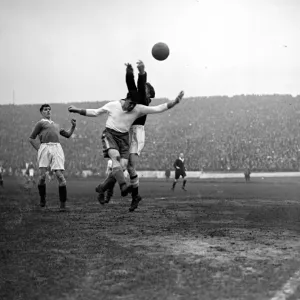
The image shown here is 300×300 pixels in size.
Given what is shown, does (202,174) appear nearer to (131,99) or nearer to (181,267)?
(131,99)

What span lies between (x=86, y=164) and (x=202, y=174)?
40.9 ft

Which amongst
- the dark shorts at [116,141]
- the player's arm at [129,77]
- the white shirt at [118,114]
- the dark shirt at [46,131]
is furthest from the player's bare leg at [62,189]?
the player's arm at [129,77]

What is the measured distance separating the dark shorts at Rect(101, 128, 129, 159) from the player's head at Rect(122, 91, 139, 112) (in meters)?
0.52

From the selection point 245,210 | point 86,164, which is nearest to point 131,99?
point 245,210

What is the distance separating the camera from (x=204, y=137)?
57219 mm

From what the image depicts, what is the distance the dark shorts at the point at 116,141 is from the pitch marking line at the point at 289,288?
5910 mm

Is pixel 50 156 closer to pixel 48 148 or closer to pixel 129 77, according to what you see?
pixel 48 148

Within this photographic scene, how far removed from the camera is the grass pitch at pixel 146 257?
4.27m

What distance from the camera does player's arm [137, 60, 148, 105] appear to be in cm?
998

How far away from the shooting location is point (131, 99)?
1021 centimetres

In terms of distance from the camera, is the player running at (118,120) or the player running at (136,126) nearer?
the player running at (118,120)

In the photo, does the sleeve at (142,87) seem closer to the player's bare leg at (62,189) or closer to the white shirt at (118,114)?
the white shirt at (118,114)

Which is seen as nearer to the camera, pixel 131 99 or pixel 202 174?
pixel 131 99

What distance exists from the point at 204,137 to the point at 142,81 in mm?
47429
